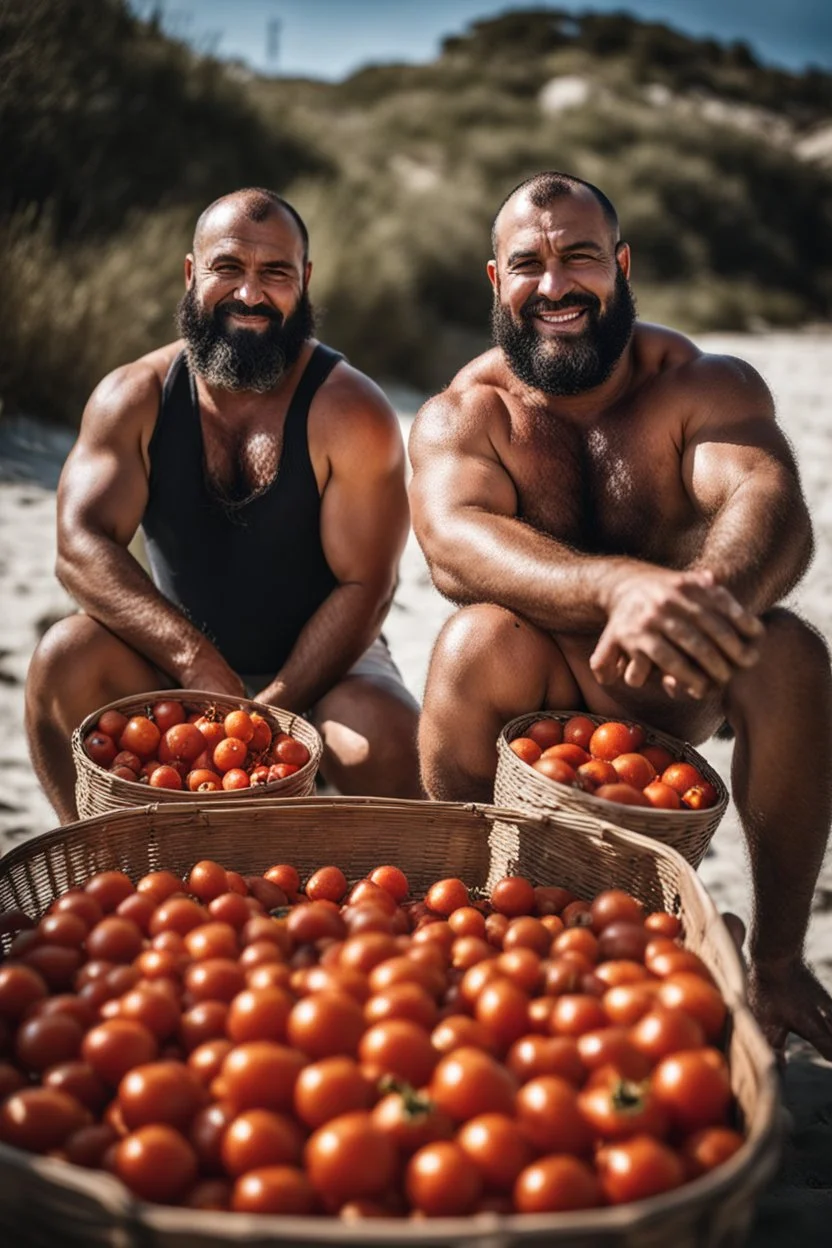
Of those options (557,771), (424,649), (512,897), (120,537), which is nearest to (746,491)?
(557,771)

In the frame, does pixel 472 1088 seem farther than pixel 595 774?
No

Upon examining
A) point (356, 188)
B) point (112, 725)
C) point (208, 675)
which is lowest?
point (112, 725)

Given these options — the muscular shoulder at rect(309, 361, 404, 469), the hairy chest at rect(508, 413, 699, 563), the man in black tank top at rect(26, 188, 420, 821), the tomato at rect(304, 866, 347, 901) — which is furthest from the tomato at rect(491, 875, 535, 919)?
the muscular shoulder at rect(309, 361, 404, 469)

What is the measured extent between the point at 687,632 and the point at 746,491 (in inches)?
28.5

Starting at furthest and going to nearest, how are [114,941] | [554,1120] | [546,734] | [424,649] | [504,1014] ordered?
[424,649] → [546,734] → [114,941] → [504,1014] → [554,1120]

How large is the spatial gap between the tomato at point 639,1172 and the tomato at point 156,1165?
1.92ft

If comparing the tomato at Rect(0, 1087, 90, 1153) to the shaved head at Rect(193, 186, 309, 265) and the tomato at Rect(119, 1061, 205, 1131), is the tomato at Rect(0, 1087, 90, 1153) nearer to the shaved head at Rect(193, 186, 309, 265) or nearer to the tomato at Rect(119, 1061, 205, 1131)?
the tomato at Rect(119, 1061, 205, 1131)

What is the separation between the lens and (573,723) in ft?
9.48

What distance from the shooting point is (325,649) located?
3.56 m

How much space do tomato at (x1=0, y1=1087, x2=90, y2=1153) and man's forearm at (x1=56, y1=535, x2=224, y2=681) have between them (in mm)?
1820

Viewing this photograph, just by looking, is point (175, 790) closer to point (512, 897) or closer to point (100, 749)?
point (100, 749)

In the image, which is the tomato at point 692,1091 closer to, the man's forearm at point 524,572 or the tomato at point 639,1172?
the tomato at point 639,1172

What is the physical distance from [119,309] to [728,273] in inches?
719

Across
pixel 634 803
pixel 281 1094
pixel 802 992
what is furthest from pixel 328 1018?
pixel 802 992
